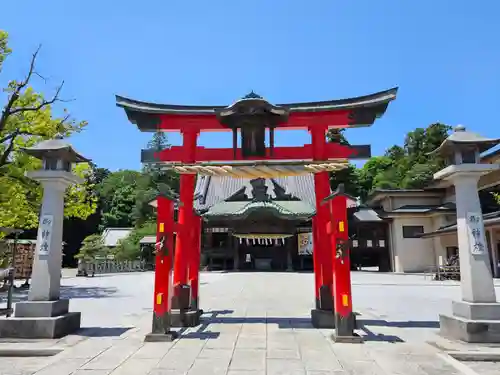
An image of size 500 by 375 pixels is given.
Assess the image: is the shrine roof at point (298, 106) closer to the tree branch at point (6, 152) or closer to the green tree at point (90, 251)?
the tree branch at point (6, 152)

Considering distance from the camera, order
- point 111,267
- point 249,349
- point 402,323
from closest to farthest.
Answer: point 249,349 < point 402,323 < point 111,267

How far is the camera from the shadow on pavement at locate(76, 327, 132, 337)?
7.02 meters

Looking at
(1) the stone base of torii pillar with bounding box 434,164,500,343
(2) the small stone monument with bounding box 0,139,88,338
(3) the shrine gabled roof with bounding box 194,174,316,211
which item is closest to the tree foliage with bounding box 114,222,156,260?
(3) the shrine gabled roof with bounding box 194,174,316,211

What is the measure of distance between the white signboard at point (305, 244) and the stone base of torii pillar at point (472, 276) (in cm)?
2319

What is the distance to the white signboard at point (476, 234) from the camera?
6.36 meters

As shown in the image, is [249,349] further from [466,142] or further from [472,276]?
[466,142]

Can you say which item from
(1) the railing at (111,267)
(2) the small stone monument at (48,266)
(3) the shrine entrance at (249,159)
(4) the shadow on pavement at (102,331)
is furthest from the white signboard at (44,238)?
(1) the railing at (111,267)

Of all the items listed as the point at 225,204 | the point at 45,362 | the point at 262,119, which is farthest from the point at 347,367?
the point at 225,204

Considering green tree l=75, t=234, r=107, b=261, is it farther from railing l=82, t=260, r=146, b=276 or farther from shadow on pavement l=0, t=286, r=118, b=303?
shadow on pavement l=0, t=286, r=118, b=303

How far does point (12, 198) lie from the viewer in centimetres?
1312

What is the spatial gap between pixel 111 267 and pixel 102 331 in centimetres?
2749

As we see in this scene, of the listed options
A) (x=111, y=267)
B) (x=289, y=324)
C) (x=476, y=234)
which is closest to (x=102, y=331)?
(x=289, y=324)

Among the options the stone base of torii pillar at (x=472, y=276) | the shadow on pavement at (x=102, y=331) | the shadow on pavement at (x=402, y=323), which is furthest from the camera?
the shadow on pavement at (x=402, y=323)

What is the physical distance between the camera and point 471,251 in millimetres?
6383
